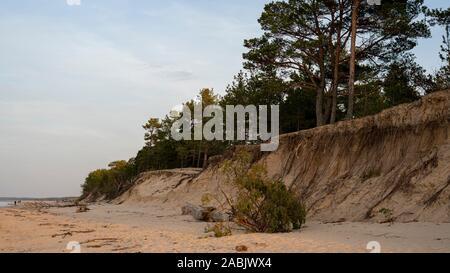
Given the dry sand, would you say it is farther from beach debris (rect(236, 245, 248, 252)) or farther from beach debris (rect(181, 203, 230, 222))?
beach debris (rect(181, 203, 230, 222))

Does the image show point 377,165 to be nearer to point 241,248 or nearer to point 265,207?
Result: point 265,207

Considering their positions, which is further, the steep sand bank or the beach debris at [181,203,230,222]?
the beach debris at [181,203,230,222]

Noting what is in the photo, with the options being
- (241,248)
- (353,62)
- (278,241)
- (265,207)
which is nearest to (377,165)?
(265,207)

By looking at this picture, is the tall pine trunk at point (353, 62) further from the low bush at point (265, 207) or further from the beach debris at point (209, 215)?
the low bush at point (265, 207)

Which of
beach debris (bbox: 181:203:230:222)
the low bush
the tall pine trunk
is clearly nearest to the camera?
the low bush

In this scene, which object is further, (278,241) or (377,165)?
(377,165)

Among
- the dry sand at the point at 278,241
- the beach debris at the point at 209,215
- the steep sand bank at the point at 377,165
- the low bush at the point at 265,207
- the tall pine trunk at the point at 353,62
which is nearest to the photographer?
the dry sand at the point at 278,241

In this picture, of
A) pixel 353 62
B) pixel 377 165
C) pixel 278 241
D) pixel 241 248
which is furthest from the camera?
pixel 353 62

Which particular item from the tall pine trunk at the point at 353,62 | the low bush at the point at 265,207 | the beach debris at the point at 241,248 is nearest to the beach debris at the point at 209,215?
the low bush at the point at 265,207

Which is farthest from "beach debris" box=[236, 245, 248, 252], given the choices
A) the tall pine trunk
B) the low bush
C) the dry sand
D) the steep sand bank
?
the tall pine trunk
